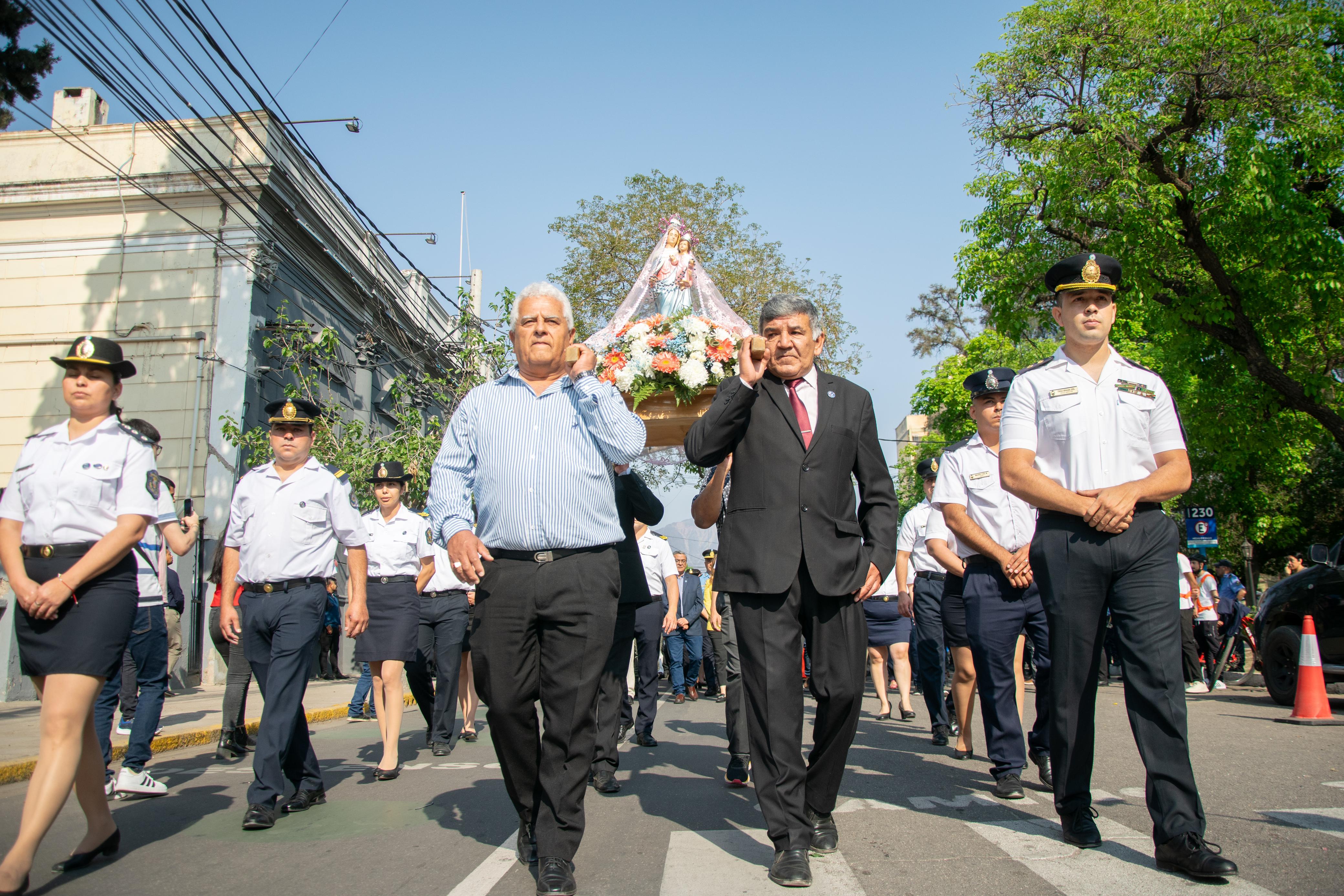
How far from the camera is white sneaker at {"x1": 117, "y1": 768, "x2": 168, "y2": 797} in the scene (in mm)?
5664

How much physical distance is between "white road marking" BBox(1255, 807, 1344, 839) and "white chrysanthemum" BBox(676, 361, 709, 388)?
399 centimetres

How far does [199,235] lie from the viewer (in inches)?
696

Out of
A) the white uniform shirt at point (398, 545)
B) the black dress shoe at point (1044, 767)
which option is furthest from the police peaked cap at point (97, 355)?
the black dress shoe at point (1044, 767)

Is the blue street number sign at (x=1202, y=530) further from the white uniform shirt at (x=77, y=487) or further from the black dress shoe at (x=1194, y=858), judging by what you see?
the white uniform shirt at (x=77, y=487)

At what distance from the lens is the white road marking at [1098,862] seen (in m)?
3.21

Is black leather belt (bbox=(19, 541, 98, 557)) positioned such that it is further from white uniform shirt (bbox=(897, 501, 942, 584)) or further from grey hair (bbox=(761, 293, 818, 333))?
white uniform shirt (bbox=(897, 501, 942, 584))

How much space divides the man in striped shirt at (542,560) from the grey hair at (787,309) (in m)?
0.81

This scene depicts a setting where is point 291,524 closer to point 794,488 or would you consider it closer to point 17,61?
point 794,488

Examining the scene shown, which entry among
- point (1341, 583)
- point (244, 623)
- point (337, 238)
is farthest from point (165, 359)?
point (1341, 583)

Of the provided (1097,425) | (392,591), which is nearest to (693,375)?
(392,591)

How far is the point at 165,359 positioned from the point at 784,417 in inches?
650

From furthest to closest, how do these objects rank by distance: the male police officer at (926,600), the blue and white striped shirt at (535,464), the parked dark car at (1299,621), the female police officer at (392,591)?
the parked dark car at (1299,621), the male police officer at (926,600), the female police officer at (392,591), the blue and white striped shirt at (535,464)

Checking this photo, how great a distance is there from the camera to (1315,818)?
423 cm

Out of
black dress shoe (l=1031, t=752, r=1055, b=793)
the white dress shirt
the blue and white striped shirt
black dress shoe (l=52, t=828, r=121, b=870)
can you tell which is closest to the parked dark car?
black dress shoe (l=1031, t=752, r=1055, b=793)
